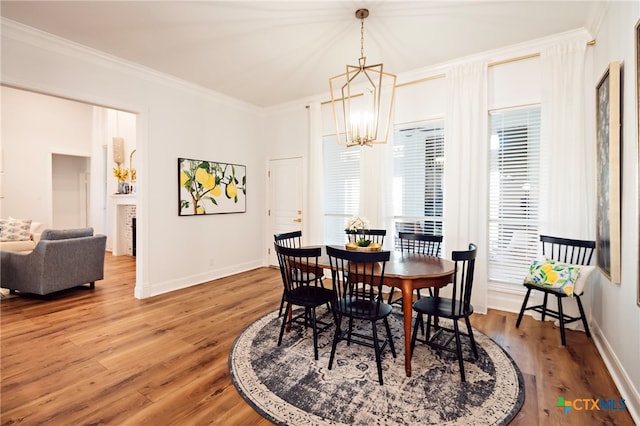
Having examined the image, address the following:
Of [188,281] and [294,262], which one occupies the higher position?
[294,262]

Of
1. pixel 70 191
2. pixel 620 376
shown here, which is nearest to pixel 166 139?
pixel 620 376

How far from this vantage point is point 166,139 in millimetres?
4277

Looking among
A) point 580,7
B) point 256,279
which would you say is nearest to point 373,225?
point 256,279

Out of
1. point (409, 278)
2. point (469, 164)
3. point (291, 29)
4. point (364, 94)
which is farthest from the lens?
point (364, 94)

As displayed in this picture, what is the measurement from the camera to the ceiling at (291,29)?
271cm

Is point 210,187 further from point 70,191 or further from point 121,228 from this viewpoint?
point 70,191

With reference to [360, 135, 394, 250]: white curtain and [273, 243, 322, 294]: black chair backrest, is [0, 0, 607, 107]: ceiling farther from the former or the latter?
[273, 243, 322, 294]: black chair backrest

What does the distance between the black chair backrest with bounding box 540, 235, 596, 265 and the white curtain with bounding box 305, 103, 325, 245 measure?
9.71 feet

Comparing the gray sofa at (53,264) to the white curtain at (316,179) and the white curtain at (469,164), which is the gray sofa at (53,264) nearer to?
the white curtain at (316,179)

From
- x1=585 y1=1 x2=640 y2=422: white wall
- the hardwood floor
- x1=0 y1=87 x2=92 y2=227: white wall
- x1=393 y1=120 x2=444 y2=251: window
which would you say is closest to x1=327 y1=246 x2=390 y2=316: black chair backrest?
the hardwood floor

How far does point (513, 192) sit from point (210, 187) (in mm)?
4275

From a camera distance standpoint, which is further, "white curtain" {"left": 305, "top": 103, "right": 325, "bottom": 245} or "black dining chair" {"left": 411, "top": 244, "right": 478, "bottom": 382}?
"white curtain" {"left": 305, "top": 103, "right": 325, "bottom": 245}

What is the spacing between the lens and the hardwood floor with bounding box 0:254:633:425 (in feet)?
6.06

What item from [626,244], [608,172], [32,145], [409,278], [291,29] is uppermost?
[291,29]
